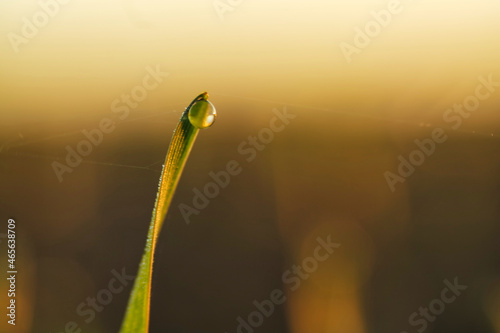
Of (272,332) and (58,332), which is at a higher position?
(58,332)

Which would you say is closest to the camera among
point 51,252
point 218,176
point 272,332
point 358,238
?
point 51,252

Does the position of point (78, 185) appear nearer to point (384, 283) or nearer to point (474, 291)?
point (384, 283)

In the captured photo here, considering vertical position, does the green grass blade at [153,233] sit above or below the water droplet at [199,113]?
below

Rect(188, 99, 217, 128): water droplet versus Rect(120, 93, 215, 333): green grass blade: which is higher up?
Rect(188, 99, 217, 128): water droplet

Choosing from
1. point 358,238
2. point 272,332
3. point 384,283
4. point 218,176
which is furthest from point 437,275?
point 218,176

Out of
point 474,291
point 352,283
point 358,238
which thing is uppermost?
point 358,238

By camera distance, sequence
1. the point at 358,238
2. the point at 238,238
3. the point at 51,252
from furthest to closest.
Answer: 1. the point at 238,238
2. the point at 358,238
3. the point at 51,252

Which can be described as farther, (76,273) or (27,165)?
(76,273)

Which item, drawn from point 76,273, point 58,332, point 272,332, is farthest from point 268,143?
point 58,332

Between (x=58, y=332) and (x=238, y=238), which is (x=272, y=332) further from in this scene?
(x=58, y=332)
